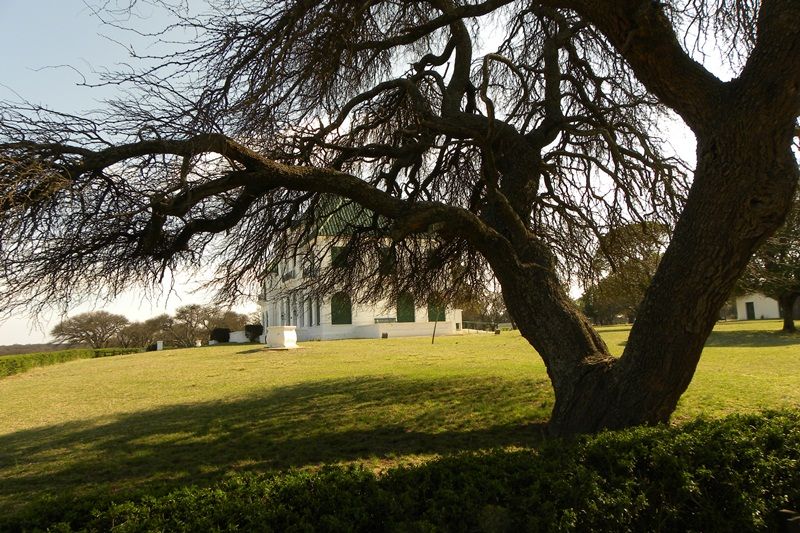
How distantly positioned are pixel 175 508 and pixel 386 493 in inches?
48.3

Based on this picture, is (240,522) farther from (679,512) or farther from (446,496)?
(679,512)

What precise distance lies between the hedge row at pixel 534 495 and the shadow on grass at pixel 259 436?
76.6 inches

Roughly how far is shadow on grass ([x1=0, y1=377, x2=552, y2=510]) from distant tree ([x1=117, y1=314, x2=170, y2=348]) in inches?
1924

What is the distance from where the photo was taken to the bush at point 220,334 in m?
49.9

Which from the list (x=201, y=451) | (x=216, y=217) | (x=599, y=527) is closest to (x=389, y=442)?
(x=201, y=451)

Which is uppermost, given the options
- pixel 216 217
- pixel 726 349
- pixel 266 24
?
pixel 266 24

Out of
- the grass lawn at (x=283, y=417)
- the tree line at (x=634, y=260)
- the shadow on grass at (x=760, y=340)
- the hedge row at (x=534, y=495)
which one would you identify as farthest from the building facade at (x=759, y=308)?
the hedge row at (x=534, y=495)

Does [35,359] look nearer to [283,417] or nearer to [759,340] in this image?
[283,417]

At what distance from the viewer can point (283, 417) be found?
9258 mm

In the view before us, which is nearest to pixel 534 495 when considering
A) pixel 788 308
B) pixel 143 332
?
pixel 788 308

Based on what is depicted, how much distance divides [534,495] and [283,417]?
680 centimetres

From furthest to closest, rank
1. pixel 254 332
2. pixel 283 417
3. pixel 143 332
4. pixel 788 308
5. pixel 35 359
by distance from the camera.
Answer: pixel 143 332
pixel 254 332
pixel 35 359
pixel 788 308
pixel 283 417

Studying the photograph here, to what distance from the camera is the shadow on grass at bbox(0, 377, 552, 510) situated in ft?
20.5

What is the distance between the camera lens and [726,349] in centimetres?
1944
